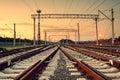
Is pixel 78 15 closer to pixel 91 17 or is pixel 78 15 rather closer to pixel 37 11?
pixel 91 17

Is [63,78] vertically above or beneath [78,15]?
beneath

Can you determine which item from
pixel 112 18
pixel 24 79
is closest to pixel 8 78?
pixel 24 79

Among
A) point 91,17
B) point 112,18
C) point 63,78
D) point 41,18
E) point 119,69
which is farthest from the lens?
point 41,18

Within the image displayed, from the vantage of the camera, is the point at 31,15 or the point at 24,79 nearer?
the point at 24,79

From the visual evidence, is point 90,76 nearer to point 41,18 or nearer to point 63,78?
point 63,78

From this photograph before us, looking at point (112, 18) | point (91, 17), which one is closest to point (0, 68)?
point (112, 18)

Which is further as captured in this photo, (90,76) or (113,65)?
(113,65)

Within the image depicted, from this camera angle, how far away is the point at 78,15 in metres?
83.3

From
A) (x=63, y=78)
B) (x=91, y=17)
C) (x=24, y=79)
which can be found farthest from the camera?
(x=91, y=17)

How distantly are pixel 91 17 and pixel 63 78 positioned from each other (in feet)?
241

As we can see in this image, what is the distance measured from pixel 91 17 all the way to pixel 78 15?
354 cm

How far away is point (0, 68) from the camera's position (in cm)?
1388

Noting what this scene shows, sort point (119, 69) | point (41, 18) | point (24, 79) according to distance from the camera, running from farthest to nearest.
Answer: point (41, 18)
point (119, 69)
point (24, 79)

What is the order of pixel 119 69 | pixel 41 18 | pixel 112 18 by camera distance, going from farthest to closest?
pixel 41 18 → pixel 112 18 → pixel 119 69
